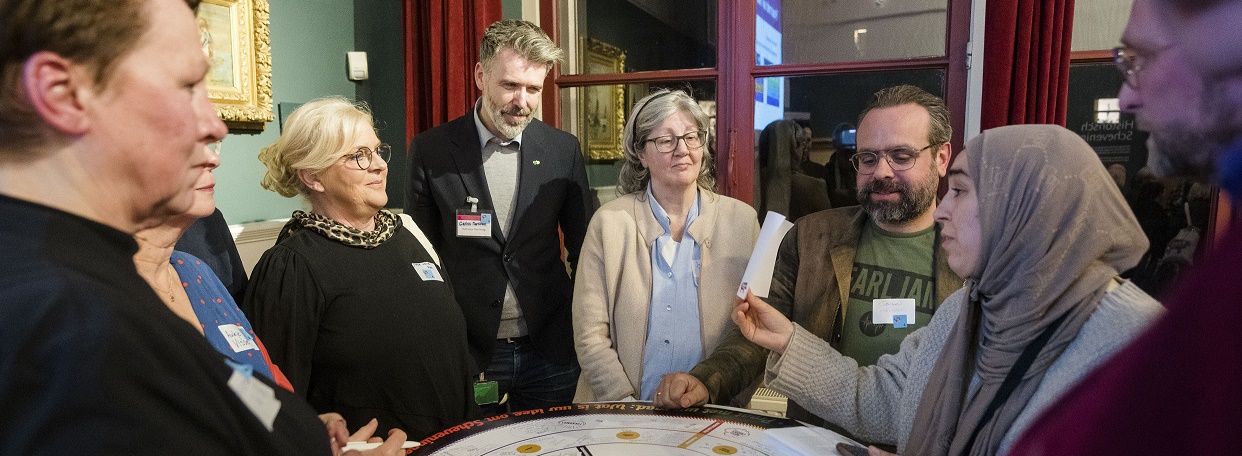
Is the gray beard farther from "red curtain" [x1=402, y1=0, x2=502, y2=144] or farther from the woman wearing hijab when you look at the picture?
"red curtain" [x1=402, y1=0, x2=502, y2=144]

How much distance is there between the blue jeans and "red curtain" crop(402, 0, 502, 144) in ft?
4.46

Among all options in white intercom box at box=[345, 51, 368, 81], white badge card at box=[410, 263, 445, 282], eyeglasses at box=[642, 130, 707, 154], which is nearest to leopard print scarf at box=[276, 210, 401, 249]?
white badge card at box=[410, 263, 445, 282]

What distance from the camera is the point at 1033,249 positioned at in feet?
4.09

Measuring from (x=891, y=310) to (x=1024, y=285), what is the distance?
685 mm

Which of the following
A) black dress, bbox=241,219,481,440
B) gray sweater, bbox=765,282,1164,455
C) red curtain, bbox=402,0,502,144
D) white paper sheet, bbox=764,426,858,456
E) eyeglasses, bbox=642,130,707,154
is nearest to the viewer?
white paper sheet, bbox=764,426,858,456

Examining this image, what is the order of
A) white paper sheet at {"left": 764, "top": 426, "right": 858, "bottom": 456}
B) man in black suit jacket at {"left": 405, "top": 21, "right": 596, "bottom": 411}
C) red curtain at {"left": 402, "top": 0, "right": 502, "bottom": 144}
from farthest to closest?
red curtain at {"left": 402, "top": 0, "right": 502, "bottom": 144} → man in black suit jacket at {"left": 405, "top": 21, "right": 596, "bottom": 411} → white paper sheet at {"left": 764, "top": 426, "right": 858, "bottom": 456}

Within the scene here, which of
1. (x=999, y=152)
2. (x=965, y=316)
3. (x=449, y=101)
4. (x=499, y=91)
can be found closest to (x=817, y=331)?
(x=965, y=316)

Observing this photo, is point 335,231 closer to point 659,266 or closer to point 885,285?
point 659,266

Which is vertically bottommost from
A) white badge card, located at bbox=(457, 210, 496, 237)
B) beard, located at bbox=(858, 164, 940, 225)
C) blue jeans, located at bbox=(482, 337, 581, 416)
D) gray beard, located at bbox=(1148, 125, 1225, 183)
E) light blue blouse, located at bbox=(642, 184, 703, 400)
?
blue jeans, located at bbox=(482, 337, 581, 416)

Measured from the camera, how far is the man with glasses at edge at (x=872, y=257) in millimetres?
1960

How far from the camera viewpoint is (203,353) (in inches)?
24.8

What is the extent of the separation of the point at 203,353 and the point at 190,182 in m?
0.16

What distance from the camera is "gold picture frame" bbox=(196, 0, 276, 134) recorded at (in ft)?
9.16

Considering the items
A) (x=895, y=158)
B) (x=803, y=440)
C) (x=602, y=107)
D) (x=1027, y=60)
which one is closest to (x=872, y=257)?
(x=895, y=158)
